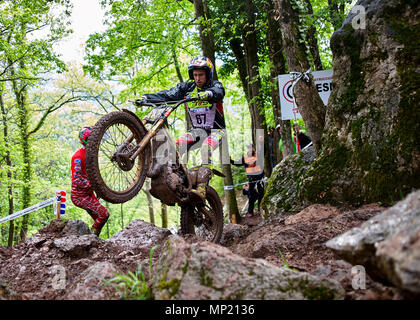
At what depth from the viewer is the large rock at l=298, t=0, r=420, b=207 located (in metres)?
4.02

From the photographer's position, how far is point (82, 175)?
6.23 metres

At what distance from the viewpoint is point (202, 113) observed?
6.08 metres


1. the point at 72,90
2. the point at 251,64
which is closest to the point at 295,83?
the point at 251,64

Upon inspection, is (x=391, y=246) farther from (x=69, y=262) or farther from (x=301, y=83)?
(x=301, y=83)

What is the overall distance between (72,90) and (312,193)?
20.7 m

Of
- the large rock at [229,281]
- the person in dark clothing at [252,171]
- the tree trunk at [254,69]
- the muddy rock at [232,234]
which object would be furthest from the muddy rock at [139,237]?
the tree trunk at [254,69]

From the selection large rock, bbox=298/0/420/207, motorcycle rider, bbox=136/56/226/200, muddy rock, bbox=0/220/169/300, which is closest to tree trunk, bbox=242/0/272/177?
motorcycle rider, bbox=136/56/226/200

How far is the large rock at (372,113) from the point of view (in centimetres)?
402

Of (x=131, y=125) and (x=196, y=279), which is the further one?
(x=131, y=125)

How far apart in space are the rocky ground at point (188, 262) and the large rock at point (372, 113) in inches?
13.5

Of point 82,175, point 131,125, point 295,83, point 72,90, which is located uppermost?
point 72,90

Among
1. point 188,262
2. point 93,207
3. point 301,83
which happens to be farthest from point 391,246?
point 93,207

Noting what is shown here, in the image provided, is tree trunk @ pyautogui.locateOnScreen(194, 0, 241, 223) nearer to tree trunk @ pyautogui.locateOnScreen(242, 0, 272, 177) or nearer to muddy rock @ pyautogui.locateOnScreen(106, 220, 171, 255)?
tree trunk @ pyautogui.locateOnScreen(242, 0, 272, 177)
